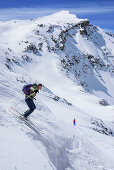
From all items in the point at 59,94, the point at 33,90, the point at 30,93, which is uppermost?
the point at 33,90

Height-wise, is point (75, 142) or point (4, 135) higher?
point (4, 135)

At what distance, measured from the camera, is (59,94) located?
37.0 m

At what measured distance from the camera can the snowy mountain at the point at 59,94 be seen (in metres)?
7.47

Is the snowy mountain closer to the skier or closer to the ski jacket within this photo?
the skier

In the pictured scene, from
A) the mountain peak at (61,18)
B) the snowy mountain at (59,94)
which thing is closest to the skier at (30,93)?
the snowy mountain at (59,94)

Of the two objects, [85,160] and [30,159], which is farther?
[85,160]

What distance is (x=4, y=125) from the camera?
775 centimetres

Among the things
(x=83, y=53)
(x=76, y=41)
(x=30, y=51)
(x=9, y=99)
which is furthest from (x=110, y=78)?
(x=9, y=99)

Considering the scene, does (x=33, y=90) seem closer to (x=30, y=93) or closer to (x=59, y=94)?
(x=30, y=93)

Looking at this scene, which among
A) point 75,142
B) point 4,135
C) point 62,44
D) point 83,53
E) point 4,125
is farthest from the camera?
point 83,53

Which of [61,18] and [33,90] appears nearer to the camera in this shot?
[33,90]

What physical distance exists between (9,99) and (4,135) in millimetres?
4157

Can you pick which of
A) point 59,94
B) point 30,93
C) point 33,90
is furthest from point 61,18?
point 33,90

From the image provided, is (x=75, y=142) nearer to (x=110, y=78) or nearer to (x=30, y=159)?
(x=30, y=159)
